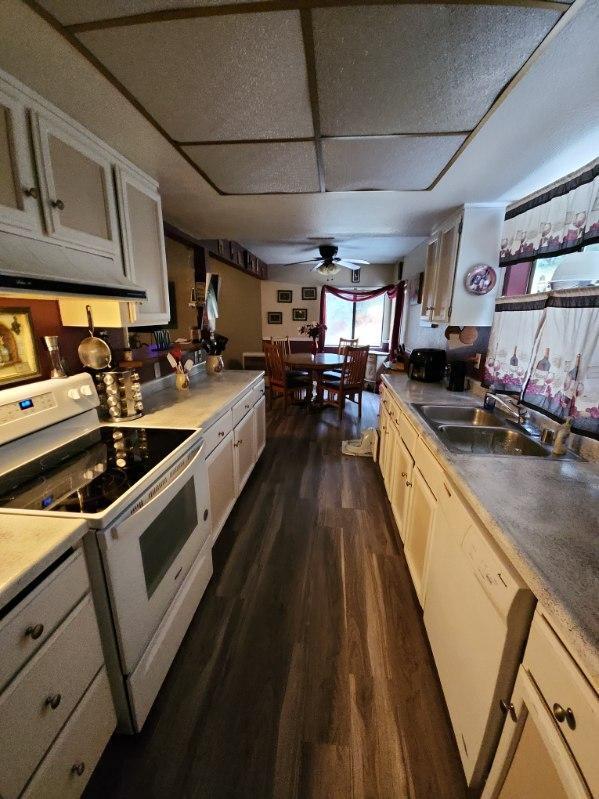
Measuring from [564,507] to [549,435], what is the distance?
1.86ft

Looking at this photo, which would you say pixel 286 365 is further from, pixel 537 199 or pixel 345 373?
pixel 537 199

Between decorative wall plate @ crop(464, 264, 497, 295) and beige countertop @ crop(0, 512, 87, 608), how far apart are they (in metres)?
2.51

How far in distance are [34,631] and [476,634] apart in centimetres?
117

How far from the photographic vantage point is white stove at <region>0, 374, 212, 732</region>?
959 millimetres

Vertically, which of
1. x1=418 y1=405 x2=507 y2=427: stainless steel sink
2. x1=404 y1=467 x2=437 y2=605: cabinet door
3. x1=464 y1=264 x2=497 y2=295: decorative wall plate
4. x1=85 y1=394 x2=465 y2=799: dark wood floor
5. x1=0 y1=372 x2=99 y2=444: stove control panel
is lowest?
x1=85 y1=394 x2=465 y2=799: dark wood floor

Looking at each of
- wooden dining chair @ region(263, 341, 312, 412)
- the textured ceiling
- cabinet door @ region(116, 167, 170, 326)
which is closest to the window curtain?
wooden dining chair @ region(263, 341, 312, 412)

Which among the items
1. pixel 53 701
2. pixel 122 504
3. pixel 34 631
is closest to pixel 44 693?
pixel 53 701

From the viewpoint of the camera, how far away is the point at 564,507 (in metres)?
0.97

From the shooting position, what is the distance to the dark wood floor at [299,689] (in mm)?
1022

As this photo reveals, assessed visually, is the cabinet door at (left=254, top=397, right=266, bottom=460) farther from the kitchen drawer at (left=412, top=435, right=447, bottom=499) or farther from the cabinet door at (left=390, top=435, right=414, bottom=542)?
the kitchen drawer at (left=412, top=435, right=447, bottom=499)

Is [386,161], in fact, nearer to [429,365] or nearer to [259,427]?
[429,365]

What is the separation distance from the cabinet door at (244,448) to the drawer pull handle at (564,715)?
189 cm

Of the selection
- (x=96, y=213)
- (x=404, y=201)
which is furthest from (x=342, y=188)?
(x=96, y=213)

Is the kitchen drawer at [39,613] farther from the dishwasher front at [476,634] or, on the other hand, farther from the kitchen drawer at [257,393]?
the kitchen drawer at [257,393]
